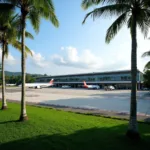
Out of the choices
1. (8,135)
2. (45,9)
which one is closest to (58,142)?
(8,135)

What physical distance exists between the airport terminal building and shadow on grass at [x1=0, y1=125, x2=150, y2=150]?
7712 centimetres

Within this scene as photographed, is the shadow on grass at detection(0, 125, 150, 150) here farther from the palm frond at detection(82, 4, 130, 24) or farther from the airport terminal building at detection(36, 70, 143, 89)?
the airport terminal building at detection(36, 70, 143, 89)

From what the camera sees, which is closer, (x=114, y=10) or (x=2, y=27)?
Answer: (x=114, y=10)

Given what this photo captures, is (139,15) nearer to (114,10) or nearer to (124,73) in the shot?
(114,10)

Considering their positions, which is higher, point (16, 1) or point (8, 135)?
point (16, 1)

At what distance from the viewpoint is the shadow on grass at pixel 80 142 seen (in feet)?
26.1

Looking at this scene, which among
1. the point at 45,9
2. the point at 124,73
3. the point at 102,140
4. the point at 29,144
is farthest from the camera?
the point at 124,73

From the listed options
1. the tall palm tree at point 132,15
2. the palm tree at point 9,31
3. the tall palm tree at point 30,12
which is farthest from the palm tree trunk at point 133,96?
the palm tree at point 9,31

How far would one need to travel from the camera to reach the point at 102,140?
898 cm

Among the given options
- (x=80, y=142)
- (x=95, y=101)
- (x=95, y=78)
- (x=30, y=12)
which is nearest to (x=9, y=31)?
(x=30, y=12)

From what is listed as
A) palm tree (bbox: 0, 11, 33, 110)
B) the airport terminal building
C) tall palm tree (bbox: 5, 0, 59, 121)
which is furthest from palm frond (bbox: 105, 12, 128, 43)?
the airport terminal building

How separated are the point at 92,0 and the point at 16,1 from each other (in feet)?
17.3

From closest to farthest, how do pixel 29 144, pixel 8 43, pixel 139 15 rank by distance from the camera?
pixel 29 144
pixel 139 15
pixel 8 43

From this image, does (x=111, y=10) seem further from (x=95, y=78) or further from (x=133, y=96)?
(x=95, y=78)
